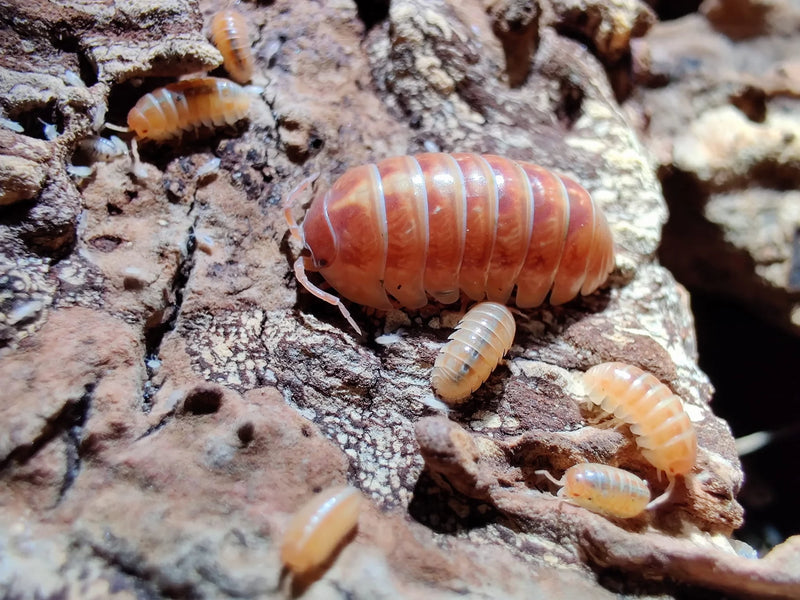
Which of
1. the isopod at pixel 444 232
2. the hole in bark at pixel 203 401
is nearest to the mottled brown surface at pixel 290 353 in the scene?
the hole in bark at pixel 203 401

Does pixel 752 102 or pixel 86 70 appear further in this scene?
pixel 752 102

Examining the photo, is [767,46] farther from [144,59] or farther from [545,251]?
[144,59]

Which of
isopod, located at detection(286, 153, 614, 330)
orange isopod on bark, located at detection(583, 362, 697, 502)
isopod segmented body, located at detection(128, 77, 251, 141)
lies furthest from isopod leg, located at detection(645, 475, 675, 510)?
isopod segmented body, located at detection(128, 77, 251, 141)

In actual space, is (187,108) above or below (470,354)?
above

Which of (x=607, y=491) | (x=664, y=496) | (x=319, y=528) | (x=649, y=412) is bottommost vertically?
(x=664, y=496)

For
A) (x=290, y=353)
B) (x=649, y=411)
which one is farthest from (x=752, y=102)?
(x=290, y=353)

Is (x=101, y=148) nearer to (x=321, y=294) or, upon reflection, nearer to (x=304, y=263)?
(x=304, y=263)

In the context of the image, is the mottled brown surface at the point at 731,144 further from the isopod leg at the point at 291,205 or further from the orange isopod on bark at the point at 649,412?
the isopod leg at the point at 291,205

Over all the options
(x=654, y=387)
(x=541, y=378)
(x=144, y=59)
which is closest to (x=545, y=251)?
(x=541, y=378)
